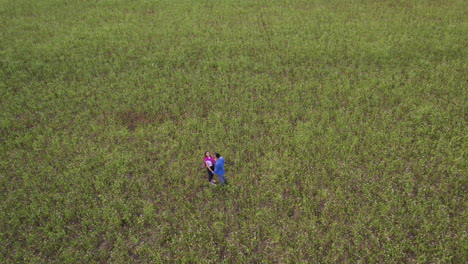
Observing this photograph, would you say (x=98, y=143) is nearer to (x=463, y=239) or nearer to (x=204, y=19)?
(x=463, y=239)

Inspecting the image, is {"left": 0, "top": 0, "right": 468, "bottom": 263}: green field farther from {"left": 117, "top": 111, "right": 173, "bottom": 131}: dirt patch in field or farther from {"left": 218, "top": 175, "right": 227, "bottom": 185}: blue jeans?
{"left": 218, "top": 175, "right": 227, "bottom": 185}: blue jeans

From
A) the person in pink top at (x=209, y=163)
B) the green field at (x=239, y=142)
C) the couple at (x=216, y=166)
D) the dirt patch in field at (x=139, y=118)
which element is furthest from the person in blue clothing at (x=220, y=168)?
the dirt patch in field at (x=139, y=118)

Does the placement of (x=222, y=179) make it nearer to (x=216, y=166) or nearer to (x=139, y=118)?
(x=216, y=166)

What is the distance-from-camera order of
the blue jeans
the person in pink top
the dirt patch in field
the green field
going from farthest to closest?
1. the dirt patch in field
2. the blue jeans
3. the person in pink top
4. the green field

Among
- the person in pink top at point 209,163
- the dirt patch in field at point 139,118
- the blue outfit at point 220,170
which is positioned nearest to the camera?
the blue outfit at point 220,170

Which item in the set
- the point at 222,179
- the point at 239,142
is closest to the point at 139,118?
the point at 239,142

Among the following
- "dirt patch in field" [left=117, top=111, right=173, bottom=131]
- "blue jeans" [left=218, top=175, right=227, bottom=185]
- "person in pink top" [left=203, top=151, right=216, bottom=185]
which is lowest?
"blue jeans" [left=218, top=175, right=227, bottom=185]

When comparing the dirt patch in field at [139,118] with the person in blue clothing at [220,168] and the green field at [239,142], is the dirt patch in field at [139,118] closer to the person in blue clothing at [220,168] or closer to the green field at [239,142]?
the green field at [239,142]

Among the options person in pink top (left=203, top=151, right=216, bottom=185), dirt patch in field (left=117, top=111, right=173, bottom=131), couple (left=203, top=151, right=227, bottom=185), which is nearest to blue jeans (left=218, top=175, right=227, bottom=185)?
couple (left=203, top=151, right=227, bottom=185)
